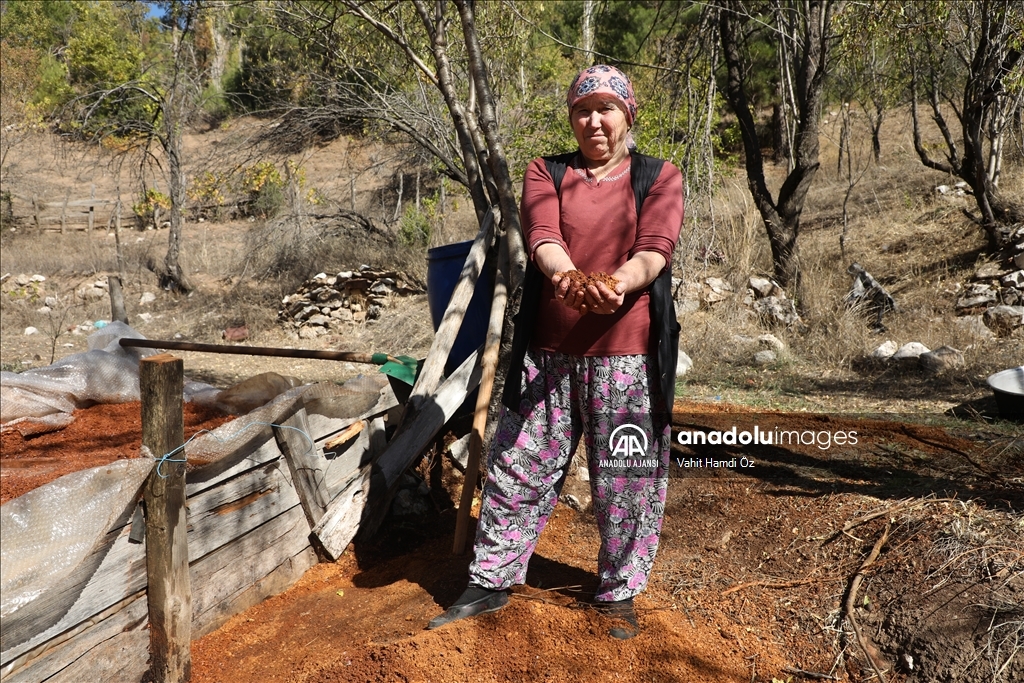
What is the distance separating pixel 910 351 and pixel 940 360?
296 mm

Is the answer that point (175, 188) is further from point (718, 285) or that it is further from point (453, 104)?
point (453, 104)

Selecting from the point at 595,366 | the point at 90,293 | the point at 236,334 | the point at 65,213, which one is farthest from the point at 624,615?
the point at 65,213

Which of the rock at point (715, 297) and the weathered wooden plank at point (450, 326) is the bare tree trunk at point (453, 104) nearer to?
the weathered wooden plank at point (450, 326)

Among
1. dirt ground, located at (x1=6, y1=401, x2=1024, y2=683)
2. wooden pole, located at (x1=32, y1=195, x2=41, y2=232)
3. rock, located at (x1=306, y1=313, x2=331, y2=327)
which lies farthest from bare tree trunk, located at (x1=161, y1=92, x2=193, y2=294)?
dirt ground, located at (x1=6, y1=401, x2=1024, y2=683)

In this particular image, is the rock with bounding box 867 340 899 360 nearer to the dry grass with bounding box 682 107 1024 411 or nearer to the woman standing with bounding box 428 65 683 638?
the dry grass with bounding box 682 107 1024 411

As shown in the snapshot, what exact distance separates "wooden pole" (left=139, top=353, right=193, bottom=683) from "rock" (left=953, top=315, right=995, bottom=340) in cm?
616

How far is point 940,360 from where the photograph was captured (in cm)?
546

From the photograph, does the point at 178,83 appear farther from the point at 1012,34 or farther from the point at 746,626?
the point at 746,626

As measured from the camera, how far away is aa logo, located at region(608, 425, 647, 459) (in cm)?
218

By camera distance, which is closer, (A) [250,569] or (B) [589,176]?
(B) [589,176]

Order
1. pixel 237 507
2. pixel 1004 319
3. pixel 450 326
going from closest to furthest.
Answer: pixel 237 507
pixel 450 326
pixel 1004 319

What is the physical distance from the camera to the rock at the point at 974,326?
6195 millimetres

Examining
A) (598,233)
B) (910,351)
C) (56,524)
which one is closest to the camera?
(56,524)

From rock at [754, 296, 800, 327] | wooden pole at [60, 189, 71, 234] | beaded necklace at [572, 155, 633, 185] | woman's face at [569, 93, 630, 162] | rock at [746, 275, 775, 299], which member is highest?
wooden pole at [60, 189, 71, 234]
